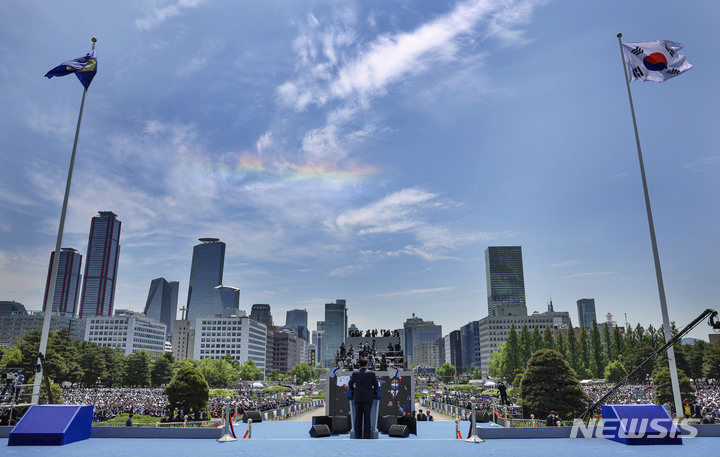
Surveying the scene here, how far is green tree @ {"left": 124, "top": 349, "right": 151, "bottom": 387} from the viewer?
111000 millimetres

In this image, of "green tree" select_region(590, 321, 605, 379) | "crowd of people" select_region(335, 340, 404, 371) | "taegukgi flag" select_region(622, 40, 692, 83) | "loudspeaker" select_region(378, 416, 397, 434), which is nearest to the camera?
"loudspeaker" select_region(378, 416, 397, 434)

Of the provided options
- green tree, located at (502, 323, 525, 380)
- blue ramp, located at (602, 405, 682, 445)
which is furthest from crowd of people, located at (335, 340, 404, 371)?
green tree, located at (502, 323, 525, 380)

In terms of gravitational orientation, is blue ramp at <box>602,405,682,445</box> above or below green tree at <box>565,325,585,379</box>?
below

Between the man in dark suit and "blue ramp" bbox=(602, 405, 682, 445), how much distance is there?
25.3 feet

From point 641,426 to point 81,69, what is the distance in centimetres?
2978

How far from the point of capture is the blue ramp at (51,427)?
48.0 ft

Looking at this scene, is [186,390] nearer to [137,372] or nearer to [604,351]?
[137,372]

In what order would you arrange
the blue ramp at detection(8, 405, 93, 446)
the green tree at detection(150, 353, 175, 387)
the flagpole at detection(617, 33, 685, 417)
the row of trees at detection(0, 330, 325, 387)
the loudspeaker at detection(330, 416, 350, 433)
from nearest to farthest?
1. the blue ramp at detection(8, 405, 93, 446)
2. the flagpole at detection(617, 33, 685, 417)
3. the loudspeaker at detection(330, 416, 350, 433)
4. the row of trees at detection(0, 330, 325, 387)
5. the green tree at detection(150, 353, 175, 387)

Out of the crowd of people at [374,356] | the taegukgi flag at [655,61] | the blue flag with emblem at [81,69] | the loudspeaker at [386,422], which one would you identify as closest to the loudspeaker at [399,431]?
the loudspeaker at [386,422]

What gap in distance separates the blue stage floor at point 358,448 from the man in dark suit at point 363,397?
85 cm

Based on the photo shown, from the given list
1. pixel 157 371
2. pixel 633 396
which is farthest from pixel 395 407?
pixel 157 371

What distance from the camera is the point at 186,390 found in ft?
156

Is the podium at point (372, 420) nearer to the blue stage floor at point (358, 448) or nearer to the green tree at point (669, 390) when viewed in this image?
the blue stage floor at point (358, 448)

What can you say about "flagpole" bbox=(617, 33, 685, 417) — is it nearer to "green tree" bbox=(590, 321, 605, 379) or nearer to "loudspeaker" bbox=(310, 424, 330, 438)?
"loudspeaker" bbox=(310, 424, 330, 438)
